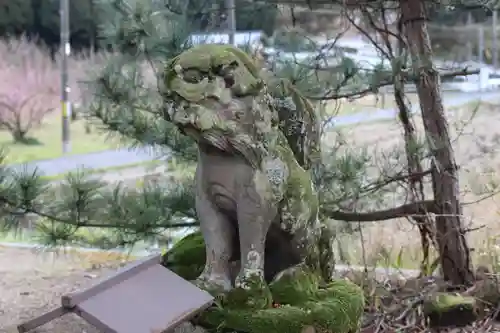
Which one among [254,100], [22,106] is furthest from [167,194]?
[22,106]

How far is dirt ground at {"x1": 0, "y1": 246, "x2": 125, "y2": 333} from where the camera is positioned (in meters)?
2.93

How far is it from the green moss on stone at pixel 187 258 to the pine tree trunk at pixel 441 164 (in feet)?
3.90

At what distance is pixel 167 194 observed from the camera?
8.33 ft

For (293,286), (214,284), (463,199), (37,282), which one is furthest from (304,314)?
(37,282)

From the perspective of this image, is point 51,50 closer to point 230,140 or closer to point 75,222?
point 75,222

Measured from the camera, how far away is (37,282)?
3.62m

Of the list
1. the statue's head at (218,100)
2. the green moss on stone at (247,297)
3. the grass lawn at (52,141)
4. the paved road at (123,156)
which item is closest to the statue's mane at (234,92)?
the statue's head at (218,100)

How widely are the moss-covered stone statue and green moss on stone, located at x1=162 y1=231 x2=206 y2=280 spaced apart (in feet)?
0.04

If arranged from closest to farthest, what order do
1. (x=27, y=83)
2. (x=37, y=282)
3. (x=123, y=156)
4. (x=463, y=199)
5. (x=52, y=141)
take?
(x=463, y=199) → (x=37, y=282) → (x=123, y=156) → (x=52, y=141) → (x=27, y=83)

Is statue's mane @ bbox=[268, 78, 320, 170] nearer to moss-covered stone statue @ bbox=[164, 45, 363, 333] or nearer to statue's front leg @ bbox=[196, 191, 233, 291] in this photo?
moss-covered stone statue @ bbox=[164, 45, 363, 333]

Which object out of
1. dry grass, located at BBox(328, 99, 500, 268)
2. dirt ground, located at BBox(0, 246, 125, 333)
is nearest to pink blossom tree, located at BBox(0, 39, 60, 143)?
dirt ground, located at BBox(0, 246, 125, 333)

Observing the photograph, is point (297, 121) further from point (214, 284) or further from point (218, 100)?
point (214, 284)

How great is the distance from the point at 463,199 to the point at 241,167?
82.6 inches

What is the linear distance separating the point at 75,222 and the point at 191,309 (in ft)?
3.57
